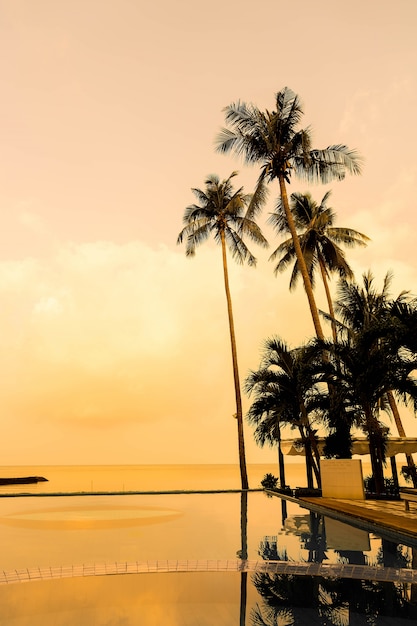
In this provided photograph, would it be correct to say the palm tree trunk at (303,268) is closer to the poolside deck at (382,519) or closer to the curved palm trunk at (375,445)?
the curved palm trunk at (375,445)

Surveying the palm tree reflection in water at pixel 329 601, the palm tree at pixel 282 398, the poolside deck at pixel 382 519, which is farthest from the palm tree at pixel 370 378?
the palm tree reflection in water at pixel 329 601

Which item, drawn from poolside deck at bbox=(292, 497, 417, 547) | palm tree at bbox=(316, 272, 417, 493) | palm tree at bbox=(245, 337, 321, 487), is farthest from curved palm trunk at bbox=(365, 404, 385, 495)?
poolside deck at bbox=(292, 497, 417, 547)

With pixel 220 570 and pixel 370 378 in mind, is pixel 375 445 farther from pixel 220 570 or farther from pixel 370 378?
pixel 220 570

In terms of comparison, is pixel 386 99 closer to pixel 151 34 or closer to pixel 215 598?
pixel 151 34

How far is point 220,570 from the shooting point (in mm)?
6609

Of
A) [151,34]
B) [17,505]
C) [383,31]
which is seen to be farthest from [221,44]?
[17,505]

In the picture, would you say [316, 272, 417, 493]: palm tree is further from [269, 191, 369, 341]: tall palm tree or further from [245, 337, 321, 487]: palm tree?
[269, 191, 369, 341]: tall palm tree

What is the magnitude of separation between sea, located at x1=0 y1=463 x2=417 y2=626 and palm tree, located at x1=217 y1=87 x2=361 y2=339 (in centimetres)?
1277

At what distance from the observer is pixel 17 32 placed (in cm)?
1833

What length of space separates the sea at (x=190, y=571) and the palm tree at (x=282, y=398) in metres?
4.33

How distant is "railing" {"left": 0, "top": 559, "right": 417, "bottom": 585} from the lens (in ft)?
19.9

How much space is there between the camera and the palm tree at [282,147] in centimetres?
2161

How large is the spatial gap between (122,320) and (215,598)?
120 ft

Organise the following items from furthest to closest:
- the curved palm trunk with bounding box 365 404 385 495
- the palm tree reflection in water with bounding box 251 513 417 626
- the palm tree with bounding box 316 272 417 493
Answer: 1. the curved palm trunk with bounding box 365 404 385 495
2. the palm tree with bounding box 316 272 417 493
3. the palm tree reflection in water with bounding box 251 513 417 626
